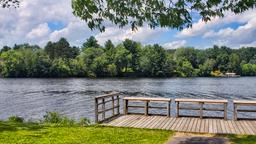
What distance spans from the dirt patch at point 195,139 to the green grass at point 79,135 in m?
0.33

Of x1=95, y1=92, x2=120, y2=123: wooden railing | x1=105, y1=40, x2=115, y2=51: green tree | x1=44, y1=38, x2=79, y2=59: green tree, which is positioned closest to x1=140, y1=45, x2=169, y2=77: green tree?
x1=105, y1=40, x2=115, y2=51: green tree

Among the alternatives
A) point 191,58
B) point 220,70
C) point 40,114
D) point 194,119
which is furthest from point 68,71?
point 194,119

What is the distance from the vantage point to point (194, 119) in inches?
707

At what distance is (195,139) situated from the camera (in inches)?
525

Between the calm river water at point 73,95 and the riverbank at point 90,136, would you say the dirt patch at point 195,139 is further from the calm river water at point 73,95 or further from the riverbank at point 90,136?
the calm river water at point 73,95

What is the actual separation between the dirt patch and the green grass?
330mm

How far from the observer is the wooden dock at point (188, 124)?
15.3 m

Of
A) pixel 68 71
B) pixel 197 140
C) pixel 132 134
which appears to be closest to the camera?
pixel 197 140

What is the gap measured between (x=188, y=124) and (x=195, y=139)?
3332mm

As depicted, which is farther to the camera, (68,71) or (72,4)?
(68,71)

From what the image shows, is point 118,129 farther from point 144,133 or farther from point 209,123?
point 209,123

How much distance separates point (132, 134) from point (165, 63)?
13505 centimetres

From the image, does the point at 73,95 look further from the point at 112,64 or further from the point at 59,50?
the point at 59,50

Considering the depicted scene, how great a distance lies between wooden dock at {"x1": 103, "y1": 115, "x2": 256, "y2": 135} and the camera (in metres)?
15.3
